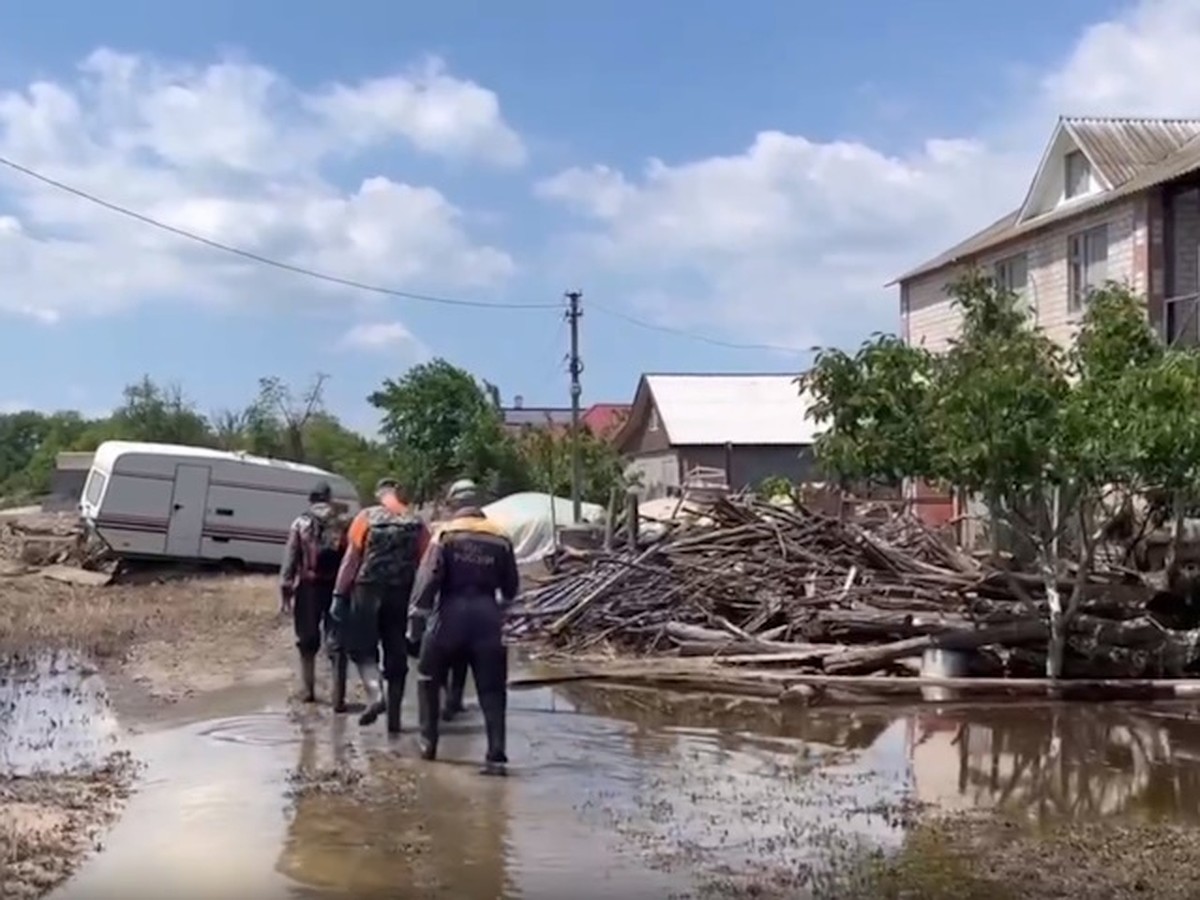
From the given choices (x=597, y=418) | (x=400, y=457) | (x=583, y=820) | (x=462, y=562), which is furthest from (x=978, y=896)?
(x=597, y=418)

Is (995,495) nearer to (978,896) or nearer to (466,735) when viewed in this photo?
(466,735)

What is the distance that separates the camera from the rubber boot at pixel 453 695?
444 inches

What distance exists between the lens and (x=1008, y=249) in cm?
3139

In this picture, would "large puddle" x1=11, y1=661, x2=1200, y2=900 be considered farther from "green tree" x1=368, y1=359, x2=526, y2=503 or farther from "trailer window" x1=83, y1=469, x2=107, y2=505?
"green tree" x1=368, y1=359, x2=526, y2=503

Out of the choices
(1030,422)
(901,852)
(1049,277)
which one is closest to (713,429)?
(1049,277)

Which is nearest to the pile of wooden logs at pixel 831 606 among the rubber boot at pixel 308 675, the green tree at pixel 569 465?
the rubber boot at pixel 308 675

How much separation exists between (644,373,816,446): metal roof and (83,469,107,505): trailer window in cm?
1924

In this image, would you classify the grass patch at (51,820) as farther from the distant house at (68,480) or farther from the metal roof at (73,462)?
the metal roof at (73,462)

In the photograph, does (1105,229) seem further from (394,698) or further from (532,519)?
(394,698)

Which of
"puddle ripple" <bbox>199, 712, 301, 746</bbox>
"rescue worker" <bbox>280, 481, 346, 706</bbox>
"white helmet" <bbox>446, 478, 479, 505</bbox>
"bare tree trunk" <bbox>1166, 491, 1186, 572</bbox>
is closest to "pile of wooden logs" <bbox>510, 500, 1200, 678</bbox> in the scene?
"bare tree trunk" <bbox>1166, 491, 1186, 572</bbox>

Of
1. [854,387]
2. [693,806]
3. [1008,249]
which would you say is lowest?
[693,806]

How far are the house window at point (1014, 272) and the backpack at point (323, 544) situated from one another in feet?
69.0

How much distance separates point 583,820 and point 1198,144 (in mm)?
22883

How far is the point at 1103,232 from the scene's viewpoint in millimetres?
27734
